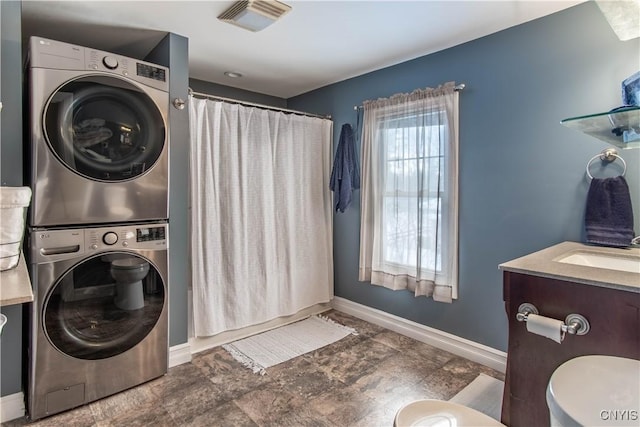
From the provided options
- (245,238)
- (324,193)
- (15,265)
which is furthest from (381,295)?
(15,265)

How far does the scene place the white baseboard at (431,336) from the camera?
233 centimetres

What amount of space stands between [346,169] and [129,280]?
1.90 meters

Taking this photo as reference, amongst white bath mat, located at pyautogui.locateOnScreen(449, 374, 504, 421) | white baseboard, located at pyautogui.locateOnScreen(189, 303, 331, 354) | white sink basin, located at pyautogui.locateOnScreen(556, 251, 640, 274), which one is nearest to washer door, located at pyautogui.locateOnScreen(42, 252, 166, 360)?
white baseboard, located at pyautogui.locateOnScreen(189, 303, 331, 354)

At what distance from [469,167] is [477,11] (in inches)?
37.9

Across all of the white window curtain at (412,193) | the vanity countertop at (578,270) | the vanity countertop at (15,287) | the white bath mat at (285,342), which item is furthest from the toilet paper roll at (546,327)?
the white bath mat at (285,342)

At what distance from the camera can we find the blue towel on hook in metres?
3.10

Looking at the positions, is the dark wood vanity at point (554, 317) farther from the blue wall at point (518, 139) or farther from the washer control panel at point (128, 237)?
the washer control panel at point (128, 237)

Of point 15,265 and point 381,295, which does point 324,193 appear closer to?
point 381,295

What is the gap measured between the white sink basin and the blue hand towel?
0.17 m

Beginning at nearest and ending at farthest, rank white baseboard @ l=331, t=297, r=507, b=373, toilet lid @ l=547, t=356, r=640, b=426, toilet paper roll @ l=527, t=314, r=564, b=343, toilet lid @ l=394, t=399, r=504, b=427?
toilet lid @ l=547, t=356, r=640, b=426
toilet lid @ l=394, t=399, r=504, b=427
toilet paper roll @ l=527, t=314, r=564, b=343
white baseboard @ l=331, t=297, r=507, b=373

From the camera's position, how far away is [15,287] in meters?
0.93

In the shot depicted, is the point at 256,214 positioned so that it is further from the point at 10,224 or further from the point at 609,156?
the point at 609,156

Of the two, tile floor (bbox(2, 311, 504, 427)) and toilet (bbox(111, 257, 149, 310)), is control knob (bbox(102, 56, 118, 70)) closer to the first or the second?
toilet (bbox(111, 257, 149, 310))

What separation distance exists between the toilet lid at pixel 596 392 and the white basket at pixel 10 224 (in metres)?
1.63
